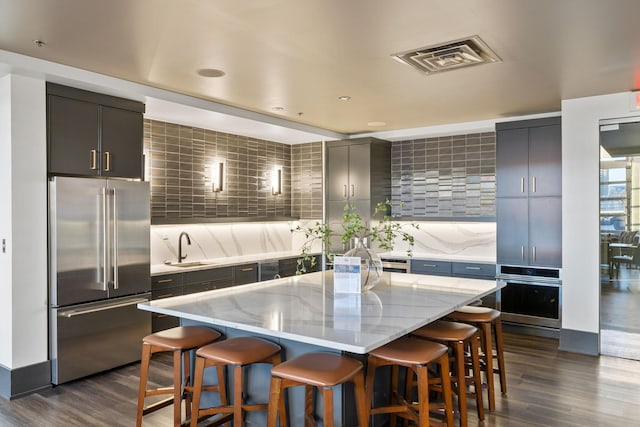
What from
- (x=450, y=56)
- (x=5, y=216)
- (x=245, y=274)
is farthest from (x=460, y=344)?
(x=5, y=216)

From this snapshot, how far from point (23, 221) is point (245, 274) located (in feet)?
8.78

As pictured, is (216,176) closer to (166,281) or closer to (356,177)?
(166,281)

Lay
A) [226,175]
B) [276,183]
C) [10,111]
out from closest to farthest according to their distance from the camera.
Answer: [10,111] < [226,175] < [276,183]

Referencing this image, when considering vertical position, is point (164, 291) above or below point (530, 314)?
above

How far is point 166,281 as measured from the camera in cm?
477

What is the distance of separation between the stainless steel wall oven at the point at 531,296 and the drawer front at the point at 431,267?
2.16ft

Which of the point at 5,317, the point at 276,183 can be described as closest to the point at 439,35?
the point at 5,317

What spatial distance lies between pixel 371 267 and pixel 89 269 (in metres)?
2.44

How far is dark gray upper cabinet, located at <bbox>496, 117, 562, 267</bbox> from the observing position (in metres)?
5.18

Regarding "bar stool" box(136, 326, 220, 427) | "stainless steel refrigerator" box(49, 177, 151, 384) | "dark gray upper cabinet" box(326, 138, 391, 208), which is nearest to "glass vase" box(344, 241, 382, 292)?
"bar stool" box(136, 326, 220, 427)

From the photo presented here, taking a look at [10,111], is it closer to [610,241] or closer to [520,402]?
[520,402]

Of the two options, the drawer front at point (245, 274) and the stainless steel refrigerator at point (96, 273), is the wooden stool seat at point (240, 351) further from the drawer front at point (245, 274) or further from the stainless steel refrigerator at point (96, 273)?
the drawer front at point (245, 274)

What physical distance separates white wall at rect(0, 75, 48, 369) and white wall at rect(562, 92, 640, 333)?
194 inches

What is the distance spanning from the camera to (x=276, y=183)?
7.09 meters
